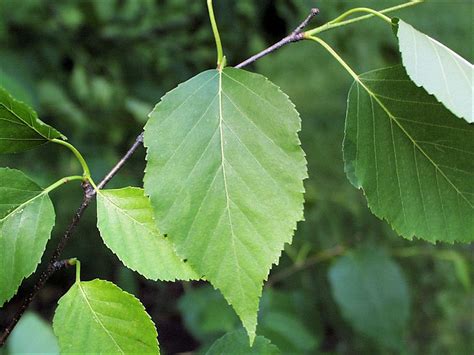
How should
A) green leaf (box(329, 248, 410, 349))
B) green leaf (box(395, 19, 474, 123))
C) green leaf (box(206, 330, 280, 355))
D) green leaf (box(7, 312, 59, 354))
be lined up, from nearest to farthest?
1. green leaf (box(395, 19, 474, 123))
2. green leaf (box(206, 330, 280, 355))
3. green leaf (box(7, 312, 59, 354))
4. green leaf (box(329, 248, 410, 349))

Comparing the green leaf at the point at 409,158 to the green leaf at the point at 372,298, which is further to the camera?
the green leaf at the point at 372,298

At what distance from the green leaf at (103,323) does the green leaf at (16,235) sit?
4 centimetres

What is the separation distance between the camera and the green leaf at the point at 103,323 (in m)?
0.43

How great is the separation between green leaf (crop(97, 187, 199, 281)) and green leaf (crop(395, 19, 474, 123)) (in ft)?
0.62

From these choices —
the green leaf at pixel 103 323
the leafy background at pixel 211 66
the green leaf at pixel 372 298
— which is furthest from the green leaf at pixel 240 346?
the green leaf at pixel 372 298

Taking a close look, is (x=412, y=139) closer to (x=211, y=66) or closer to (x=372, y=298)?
(x=372, y=298)

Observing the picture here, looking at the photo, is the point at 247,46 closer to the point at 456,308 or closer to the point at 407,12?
the point at 407,12

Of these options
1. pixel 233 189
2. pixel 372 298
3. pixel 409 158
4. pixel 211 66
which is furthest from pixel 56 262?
pixel 211 66

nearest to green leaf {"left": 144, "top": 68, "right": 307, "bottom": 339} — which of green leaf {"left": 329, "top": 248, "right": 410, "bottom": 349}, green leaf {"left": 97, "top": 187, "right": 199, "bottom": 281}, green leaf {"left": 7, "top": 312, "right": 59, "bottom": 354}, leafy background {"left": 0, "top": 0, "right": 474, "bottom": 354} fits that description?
green leaf {"left": 97, "top": 187, "right": 199, "bottom": 281}

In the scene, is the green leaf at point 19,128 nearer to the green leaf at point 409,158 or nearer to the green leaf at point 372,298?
the green leaf at point 409,158

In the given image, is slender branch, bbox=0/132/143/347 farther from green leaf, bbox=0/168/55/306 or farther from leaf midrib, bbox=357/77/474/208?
leaf midrib, bbox=357/77/474/208

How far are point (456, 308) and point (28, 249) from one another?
6.71ft

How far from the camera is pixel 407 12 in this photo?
1.85 metres

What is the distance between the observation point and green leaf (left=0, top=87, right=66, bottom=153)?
17.0 inches
